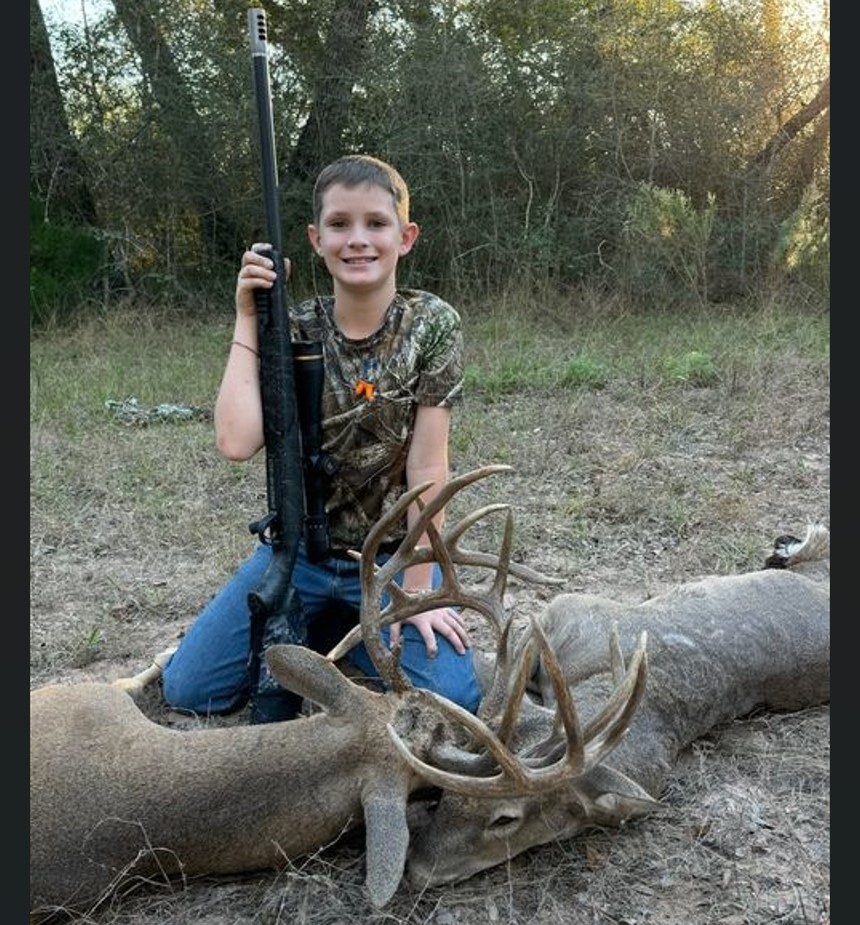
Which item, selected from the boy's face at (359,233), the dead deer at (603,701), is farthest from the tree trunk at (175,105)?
the dead deer at (603,701)

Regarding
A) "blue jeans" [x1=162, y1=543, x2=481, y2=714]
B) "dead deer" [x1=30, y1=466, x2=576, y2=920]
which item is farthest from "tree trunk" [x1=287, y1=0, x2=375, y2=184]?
"dead deer" [x1=30, y1=466, x2=576, y2=920]

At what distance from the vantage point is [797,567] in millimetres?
3838

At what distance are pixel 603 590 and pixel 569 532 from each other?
0.58m

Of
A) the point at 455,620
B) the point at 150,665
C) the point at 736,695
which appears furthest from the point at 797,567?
the point at 150,665

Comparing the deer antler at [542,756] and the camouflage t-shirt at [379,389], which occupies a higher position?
the camouflage t-shirt at [379,389]

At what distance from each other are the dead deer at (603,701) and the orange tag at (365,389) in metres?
0.83

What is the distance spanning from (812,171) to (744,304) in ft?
5.56

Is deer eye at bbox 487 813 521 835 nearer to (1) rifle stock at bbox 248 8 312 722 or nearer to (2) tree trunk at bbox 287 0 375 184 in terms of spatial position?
(1) rifle stock at bbox 248 8 312 722

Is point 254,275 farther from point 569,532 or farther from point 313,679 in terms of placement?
point 569,532

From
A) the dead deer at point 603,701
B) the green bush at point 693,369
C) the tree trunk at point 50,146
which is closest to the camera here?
the dead deer at point 603,701

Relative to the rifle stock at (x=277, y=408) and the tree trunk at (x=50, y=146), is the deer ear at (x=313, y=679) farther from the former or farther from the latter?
the tree trunk at (x=50, y=146)

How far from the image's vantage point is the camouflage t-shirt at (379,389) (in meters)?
3.14

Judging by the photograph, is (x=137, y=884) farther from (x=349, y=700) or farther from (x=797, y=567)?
(x=797, y=567)

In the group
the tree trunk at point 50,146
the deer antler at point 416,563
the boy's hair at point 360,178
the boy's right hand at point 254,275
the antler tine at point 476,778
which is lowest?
the antler tine at point 476,778
